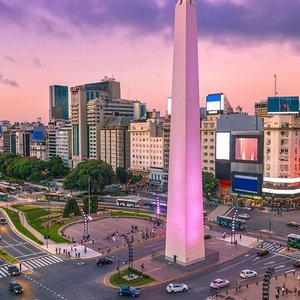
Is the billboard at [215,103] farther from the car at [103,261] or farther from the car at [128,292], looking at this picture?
the car at [128,292]

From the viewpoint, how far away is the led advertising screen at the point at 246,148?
109500mm

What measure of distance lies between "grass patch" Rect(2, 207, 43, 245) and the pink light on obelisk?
28938 mm

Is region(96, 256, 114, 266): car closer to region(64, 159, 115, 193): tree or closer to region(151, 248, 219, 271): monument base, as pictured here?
region(151, 248, 219, 271): monument base

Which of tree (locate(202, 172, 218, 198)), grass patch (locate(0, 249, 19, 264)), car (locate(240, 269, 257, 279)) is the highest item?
tree (locate(202, 172, 218, 198))

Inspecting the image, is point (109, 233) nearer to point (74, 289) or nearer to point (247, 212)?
point (74, 289)

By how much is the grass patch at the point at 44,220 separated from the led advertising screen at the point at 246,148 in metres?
51.0

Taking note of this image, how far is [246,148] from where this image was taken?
366ft

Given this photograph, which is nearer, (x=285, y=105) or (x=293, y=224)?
(x=293, y=224)

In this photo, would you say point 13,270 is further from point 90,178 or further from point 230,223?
point 90,178

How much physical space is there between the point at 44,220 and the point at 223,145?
2196 inches

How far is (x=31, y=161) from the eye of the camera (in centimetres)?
17012

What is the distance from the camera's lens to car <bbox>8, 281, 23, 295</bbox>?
4681 cm

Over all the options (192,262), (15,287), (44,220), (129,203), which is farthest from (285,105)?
(15,287)

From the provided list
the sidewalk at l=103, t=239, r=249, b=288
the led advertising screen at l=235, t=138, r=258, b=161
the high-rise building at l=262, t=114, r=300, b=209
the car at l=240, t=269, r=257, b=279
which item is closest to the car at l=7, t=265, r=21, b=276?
the sidewalk at l=103, t=239, r=249, b=288
